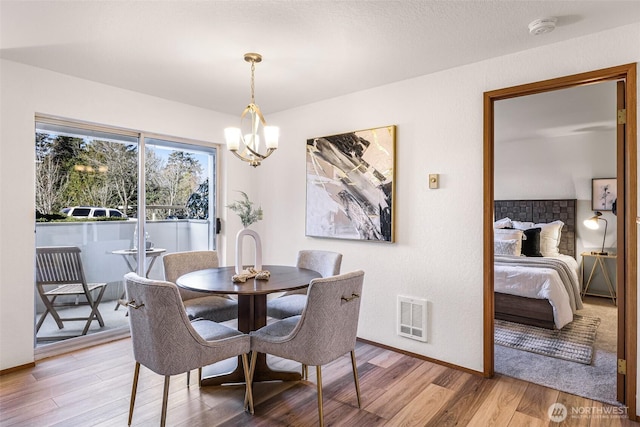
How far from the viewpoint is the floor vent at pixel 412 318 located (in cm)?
304

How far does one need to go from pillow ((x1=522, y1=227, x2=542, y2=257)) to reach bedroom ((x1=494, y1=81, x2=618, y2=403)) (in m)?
0.27

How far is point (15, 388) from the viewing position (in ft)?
8.23

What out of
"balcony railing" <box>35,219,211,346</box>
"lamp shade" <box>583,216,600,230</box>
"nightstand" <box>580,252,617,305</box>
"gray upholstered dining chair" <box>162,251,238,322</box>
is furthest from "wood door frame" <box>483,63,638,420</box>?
"balcony railing" <box>35,219,211,346</box>

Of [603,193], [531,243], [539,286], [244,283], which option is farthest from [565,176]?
[244,283]

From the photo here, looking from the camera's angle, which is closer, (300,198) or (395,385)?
(395,385)

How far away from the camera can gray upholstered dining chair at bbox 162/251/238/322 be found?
278 centimetres

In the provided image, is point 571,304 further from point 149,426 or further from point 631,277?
point 149,426

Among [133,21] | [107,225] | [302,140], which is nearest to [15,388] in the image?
[107,225]

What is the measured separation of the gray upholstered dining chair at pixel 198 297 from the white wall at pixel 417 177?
1162 millimetres

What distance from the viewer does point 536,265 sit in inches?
162

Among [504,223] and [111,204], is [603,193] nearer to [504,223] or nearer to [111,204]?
[504,223]

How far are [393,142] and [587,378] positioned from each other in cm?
243
